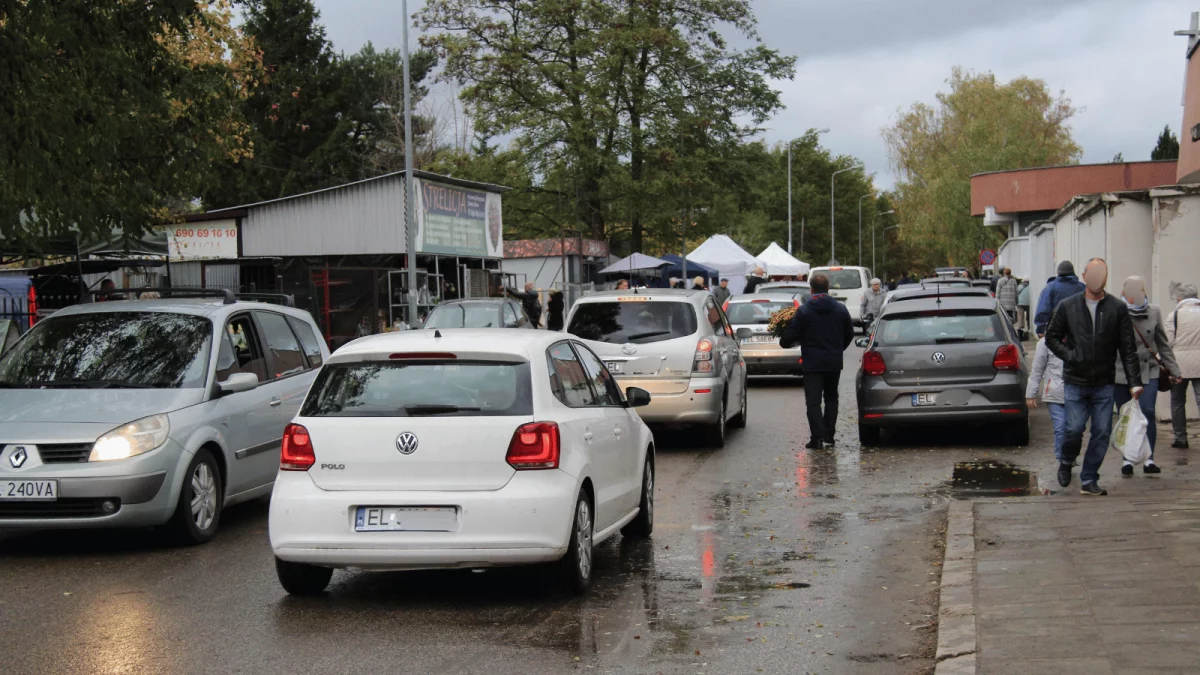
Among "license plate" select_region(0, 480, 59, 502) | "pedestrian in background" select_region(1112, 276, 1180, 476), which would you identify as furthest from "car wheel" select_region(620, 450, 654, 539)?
"pedestrian in background" select_region(1112, 276, 1180, 476)

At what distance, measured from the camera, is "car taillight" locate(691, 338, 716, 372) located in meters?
14.6

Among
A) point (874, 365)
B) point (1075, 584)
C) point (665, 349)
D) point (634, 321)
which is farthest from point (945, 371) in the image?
point (1075, 584)

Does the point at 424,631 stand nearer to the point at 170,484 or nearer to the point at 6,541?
the point at 170,484

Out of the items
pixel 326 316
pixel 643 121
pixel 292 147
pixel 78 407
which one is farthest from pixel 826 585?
pixel 292 147

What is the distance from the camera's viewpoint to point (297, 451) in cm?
743

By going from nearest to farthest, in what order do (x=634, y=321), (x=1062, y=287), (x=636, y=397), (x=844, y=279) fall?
(x=636, y=397)
(x=634, y=321)
(x=1062, y=287)
(x=844, y=279)

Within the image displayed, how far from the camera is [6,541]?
968cm

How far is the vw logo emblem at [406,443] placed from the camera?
23.8 feet

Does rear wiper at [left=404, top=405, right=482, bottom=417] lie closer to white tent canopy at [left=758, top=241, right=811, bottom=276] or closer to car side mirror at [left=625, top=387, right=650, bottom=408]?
car side mirror at [left=625, top=387, right=650, bottom=408]

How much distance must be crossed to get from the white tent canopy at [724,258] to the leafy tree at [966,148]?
28.7 meters

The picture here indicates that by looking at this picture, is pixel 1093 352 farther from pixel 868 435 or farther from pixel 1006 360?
pixel 868 435

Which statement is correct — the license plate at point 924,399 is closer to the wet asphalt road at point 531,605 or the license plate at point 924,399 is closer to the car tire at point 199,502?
the wet asphalt road at point 531,605

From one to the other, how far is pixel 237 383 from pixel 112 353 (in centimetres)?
97

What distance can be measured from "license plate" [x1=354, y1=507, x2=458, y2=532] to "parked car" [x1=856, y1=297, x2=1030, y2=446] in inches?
322
